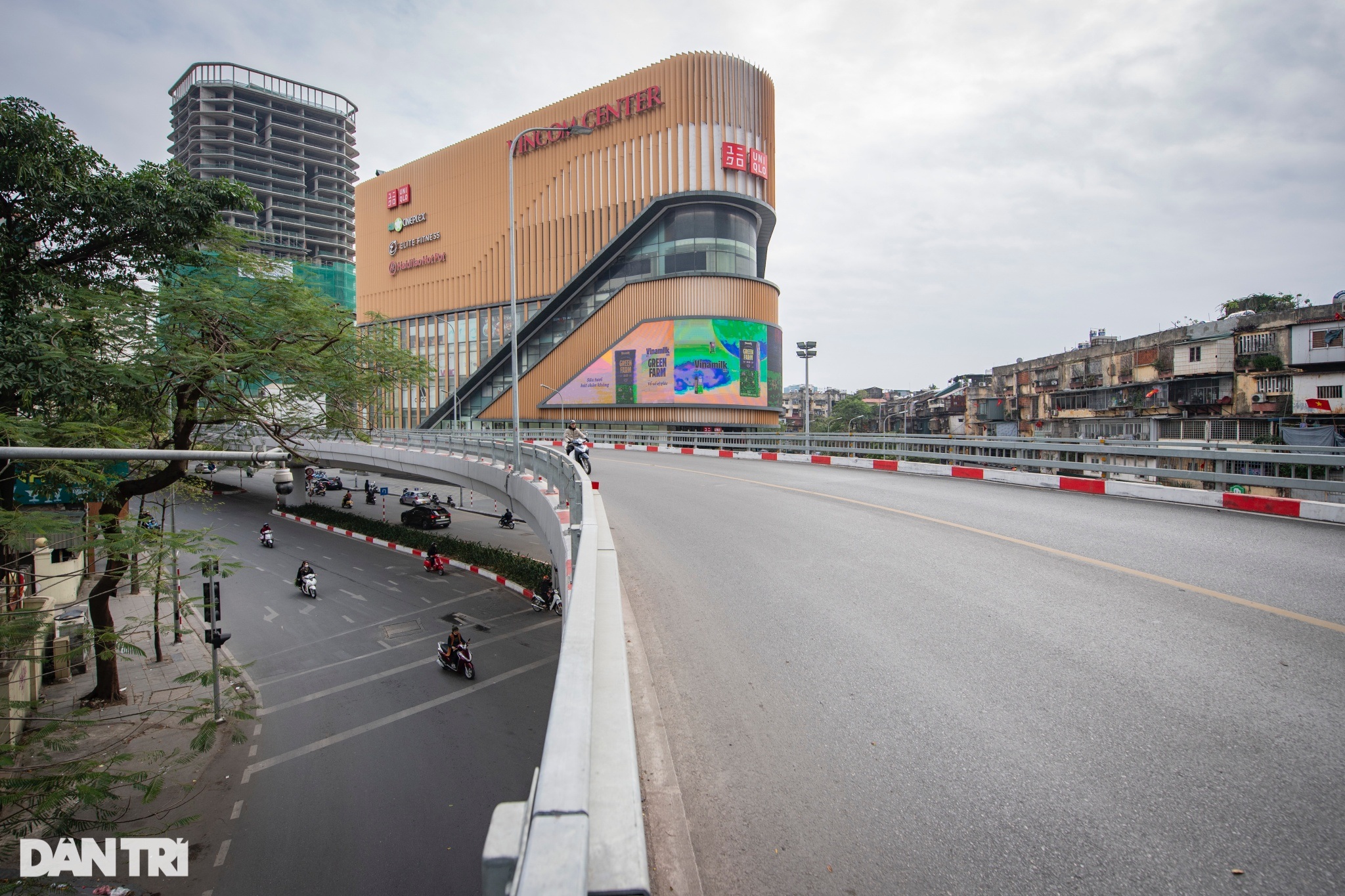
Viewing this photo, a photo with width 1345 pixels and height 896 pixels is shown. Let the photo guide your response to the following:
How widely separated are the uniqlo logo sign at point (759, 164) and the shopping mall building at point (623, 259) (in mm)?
127

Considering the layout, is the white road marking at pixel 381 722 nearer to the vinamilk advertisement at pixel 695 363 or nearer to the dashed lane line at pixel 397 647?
the dashed lane line at pixel 397 647

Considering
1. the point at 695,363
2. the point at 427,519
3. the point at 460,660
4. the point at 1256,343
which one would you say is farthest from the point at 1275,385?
the point at 427,519

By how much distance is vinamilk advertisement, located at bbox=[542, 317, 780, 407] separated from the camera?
47156 millimetres

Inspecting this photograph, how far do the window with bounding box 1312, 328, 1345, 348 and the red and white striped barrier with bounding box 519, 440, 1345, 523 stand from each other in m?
18.4

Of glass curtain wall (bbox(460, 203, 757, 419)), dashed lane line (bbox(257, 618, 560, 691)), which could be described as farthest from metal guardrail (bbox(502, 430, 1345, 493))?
glass curtain wall (bbox(460, 203, 757, 419))

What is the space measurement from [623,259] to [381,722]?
45590mm

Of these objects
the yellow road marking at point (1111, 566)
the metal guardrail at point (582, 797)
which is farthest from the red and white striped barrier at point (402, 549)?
the metal guardrail at point (582, 797)

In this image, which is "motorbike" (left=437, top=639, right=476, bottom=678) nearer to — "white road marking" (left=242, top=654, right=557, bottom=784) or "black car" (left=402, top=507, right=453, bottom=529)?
"white road marking" (left=242, top=654, right=557, bottom=784)

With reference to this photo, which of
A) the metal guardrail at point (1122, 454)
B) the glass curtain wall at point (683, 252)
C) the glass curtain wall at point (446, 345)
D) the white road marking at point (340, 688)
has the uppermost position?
the glass curtain wall at point (683, 252)

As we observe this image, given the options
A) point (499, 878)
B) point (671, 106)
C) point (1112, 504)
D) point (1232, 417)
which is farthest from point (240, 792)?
point (671, 106)

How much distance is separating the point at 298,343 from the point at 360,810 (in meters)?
11.2

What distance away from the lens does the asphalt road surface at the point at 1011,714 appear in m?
2.62

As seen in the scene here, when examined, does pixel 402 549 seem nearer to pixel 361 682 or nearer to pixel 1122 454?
pixel 361 682

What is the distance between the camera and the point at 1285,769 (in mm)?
3053
